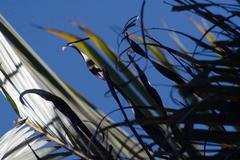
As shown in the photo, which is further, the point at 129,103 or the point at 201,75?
the point at 129,103

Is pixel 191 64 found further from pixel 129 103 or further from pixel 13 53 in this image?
pixel 13 53

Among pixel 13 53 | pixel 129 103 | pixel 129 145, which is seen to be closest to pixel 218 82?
pixel 129 103

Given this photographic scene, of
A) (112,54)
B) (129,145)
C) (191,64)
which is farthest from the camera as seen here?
(112,54)

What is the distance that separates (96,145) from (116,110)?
0.12m

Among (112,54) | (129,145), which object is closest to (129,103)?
(129,145)

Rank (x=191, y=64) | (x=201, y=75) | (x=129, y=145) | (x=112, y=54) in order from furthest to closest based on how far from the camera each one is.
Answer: (x=112, y=54)
(x=129, y=145)
(x=191, y=64)
(x=201, y=75)

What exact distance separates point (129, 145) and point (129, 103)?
0.17m

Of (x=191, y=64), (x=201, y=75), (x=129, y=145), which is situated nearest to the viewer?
(x=201, y=75)

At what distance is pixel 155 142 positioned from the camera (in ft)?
2.91

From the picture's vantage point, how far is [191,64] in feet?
3.13

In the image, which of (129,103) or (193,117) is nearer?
(193,117)

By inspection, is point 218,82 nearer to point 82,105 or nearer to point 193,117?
point 193,117

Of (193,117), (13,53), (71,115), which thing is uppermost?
(13,53)

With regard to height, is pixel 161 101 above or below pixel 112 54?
below
